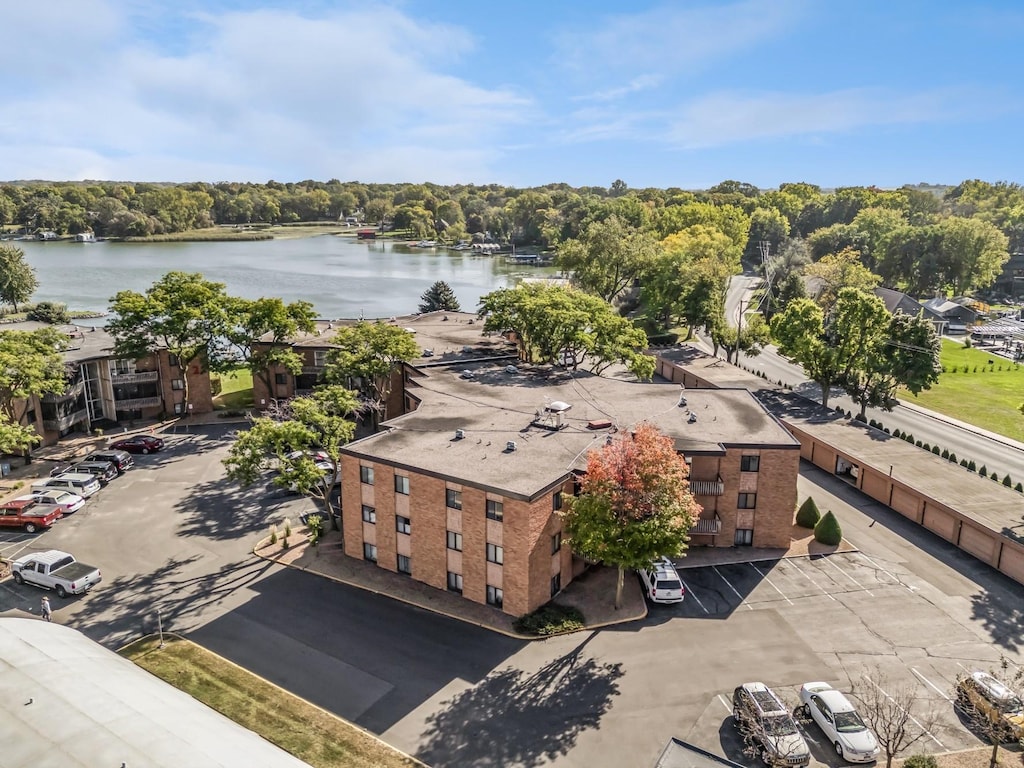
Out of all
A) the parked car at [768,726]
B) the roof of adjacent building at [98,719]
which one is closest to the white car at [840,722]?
the parked car at [768,726]

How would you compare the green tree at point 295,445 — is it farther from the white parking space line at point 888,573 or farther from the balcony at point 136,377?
the white parking space line at point 888,573

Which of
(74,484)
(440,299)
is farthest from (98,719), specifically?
(440,299)

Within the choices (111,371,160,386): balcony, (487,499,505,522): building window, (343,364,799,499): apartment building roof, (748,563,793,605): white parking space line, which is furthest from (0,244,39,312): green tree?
(748,563,793,605): white parking space line

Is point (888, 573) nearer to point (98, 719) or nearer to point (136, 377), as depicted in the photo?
point (98, 719)

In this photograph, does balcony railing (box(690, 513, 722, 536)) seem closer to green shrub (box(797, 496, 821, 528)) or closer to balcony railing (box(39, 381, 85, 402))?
green shrub (box(797, 496, 821, 528))

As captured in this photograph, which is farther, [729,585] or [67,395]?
[67,395]

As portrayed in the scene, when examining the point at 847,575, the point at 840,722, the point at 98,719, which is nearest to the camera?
the point at 98,719
